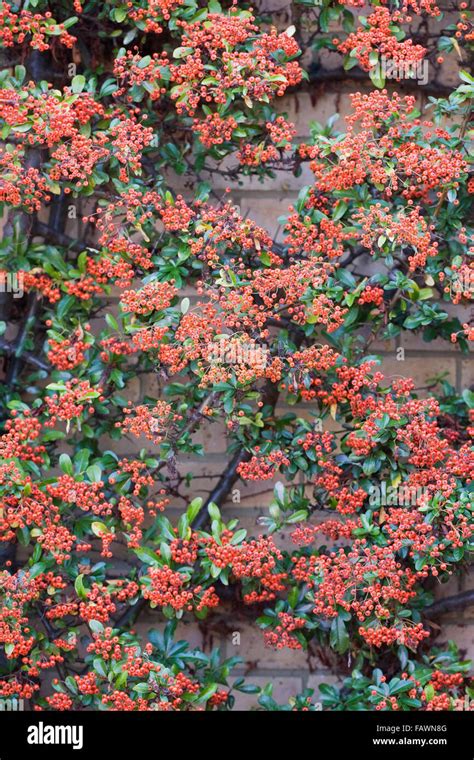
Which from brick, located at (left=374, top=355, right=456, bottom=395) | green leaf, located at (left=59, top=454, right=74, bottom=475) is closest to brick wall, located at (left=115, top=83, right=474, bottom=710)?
brick, located at (left=374, top=355, right=456, bottom=395)

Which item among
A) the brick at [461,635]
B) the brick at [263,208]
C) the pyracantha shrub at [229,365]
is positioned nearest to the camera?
the pyracantha shrub at [229,365]

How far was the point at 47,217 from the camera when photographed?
341 cm

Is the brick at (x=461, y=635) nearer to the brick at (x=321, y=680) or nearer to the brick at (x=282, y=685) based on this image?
the brick at (x=321, y=680)

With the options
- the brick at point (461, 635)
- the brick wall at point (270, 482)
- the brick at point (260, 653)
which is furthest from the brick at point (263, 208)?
the brick at point (461, 635)

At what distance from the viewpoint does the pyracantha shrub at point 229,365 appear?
2.94 metres

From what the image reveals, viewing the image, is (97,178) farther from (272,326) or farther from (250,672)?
(250,672)

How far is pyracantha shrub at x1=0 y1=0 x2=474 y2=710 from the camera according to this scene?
9.64 feet

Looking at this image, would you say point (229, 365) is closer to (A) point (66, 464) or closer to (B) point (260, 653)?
(A) point (66, 464)

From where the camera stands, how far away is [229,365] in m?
2.95

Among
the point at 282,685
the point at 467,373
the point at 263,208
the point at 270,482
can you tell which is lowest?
the point at 282,685

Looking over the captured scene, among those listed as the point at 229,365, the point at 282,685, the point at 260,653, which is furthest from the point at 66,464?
the point at 282,685

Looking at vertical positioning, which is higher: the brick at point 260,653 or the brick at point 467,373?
the brick at point 467,373

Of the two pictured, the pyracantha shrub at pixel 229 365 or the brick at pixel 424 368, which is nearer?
the pyracantha shrub at pixel 229 365

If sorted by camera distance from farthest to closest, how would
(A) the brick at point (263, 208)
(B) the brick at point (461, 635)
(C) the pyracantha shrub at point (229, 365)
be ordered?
(A) the brick at point (263, 208)
(B) the brick at point (461, 635)
(C) the pyracantha shrub at point (229, 365)
